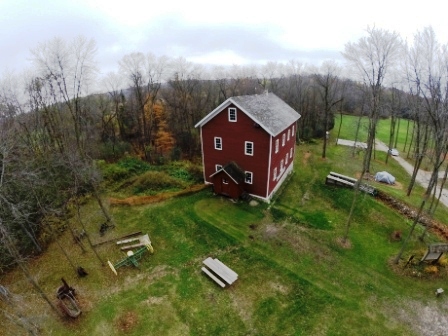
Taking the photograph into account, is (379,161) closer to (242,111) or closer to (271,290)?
(242,111)

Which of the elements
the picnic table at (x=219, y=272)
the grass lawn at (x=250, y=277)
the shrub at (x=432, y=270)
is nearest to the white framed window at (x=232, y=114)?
the grass lawn at (x=250, y=277)

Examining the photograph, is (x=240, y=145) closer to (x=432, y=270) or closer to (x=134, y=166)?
(x=134, y=166)

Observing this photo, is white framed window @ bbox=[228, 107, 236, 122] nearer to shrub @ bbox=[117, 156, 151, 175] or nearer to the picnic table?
the picnic table

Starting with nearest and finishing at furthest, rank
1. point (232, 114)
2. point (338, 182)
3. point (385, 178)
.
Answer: point (232, 114) → point (338, 182) → point (385, 178)

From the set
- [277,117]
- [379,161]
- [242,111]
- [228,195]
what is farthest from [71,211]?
[379,161]

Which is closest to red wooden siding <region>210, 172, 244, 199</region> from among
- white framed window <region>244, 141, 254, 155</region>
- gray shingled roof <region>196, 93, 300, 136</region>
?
white framed window <region>244, 141, 254, 155</region>

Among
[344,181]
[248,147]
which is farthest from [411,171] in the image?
[248,147]
